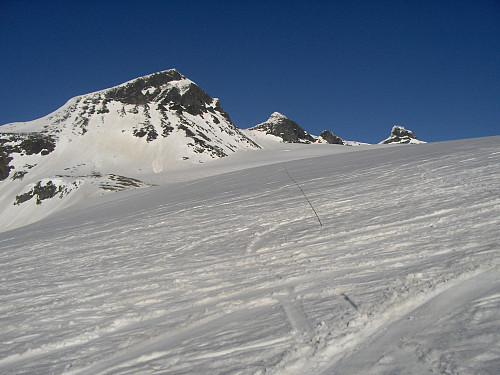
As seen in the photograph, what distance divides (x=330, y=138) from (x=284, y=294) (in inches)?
5722

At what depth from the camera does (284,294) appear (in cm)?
339

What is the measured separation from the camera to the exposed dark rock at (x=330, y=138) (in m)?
143

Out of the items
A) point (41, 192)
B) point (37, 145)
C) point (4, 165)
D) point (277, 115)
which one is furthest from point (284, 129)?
point (41, 192)

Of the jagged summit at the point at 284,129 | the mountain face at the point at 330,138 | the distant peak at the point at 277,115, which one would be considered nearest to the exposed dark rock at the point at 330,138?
the mountain face at the point at 330,138

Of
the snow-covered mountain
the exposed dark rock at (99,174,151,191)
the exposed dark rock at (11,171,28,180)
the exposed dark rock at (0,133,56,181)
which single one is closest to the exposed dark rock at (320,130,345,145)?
the snow-covered mountain

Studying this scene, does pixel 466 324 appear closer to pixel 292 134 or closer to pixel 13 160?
pixel 13 160

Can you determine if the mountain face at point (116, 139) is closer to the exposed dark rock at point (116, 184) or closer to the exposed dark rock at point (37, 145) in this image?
the exposed dark rock at point (37, 145)

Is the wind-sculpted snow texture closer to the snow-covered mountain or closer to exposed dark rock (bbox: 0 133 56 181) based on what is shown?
the snow-covered mountain

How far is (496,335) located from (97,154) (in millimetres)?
65593

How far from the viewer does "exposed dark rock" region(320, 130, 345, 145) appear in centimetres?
14262

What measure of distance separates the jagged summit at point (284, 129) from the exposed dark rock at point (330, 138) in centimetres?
1322

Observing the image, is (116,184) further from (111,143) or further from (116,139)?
(116,139)

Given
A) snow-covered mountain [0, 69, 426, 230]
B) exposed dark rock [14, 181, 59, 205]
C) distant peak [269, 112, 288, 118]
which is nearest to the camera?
exposed dark rock [14, 181, 59, 205]

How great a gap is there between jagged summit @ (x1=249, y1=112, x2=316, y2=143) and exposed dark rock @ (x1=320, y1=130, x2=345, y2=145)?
1322cm
